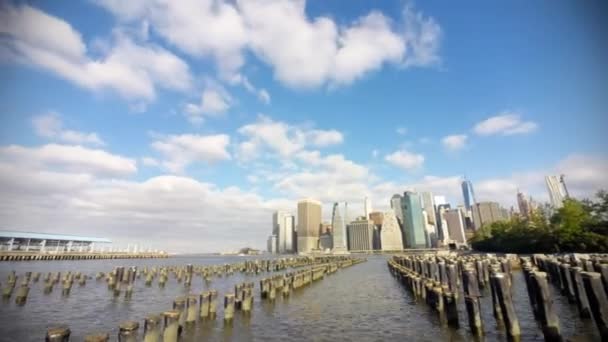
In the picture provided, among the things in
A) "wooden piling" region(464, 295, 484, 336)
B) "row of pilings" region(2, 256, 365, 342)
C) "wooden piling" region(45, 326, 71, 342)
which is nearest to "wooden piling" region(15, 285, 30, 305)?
"row of pilings" region(2, 256, 365, 342)

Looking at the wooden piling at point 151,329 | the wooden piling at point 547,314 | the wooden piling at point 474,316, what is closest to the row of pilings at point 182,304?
the wooden piling at point 151,329

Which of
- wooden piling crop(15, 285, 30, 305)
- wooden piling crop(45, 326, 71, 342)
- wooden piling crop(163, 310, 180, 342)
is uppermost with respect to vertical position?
wooden piling crop(45, 326, 71, 342)

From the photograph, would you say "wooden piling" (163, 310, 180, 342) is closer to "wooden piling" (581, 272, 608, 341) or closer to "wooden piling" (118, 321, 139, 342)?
"wooden piling" (118, 321, 139, 342)

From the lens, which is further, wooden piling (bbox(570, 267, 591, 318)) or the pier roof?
the pier roof

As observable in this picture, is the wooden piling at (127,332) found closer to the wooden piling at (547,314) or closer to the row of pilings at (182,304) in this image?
the row of pilings at (182,304)

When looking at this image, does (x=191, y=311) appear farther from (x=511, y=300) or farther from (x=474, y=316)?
(x=511, y=300)

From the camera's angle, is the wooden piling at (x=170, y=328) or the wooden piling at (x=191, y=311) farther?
the wooden piling at (x=191, y=311)

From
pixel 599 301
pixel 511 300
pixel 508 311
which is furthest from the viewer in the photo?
pixel 511 300

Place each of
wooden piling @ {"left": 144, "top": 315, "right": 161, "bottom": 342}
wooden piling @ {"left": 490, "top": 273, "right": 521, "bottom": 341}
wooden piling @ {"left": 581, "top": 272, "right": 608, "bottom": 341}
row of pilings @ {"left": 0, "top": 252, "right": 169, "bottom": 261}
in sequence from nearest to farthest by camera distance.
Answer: wooden piling @ {"left": 144, "top": 315, "right": 161, "bottom": 342}, wooden piling @ {"left": 581, "top": 272, "right": 608, "bottom": 341}, wooden piling @ {"left": 490, "top": 273, "right": 521, "bottom": 341}, row of pilings @ {"left": 0, "top": 252, "right": 169, "bottom": 261}

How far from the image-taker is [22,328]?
1639 cm

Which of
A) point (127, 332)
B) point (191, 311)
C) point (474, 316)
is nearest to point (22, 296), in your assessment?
point (191, 311)

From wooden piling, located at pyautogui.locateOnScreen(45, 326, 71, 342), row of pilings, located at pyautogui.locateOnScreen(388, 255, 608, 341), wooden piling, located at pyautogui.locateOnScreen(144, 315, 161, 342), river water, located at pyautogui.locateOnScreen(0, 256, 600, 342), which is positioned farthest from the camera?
river water, located at pyautogui.locateOnScreen(0, 256, 600, 342)

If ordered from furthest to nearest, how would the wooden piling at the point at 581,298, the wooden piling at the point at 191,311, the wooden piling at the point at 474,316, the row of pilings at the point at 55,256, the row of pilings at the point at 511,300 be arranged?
the row of pilings at the point at 55,256 < the wooden piling at the point at 191,311 < the wooden piling at the point at 581,298 < the wooden piling at the point at 474,316 < the row of pilings at the point at 511,300

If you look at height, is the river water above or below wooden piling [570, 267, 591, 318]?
below
